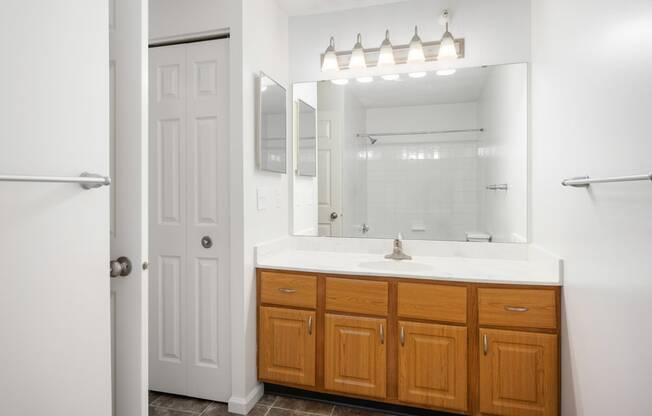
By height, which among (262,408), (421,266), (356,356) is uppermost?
(421,266)

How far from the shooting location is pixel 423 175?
251 centimetres

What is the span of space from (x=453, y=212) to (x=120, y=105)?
1.95 m

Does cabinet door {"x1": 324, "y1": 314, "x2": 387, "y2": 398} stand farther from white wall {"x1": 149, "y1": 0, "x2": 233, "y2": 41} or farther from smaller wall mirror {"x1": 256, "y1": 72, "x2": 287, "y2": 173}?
white wall {"x1": 149, "y1": 0, "x2": 233, "y2": 41}

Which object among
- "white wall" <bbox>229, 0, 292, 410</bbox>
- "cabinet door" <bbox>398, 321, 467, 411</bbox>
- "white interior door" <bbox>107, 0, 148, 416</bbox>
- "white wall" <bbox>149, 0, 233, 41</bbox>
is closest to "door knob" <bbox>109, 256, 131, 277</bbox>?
"white interior door" <bbox>107, 0, 148, 416</bbox>

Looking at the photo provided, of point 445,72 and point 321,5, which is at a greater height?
point 321,5

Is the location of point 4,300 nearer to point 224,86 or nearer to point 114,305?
point 114,305

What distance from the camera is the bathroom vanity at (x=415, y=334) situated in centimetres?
180

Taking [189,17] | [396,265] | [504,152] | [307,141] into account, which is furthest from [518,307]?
[189,17]

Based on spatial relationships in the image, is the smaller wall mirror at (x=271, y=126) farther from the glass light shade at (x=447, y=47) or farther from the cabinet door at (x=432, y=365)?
the cabinet door at (x=432, y=365)

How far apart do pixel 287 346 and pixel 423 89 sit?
183 centimetres

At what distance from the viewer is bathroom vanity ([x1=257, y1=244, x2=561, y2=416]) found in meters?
1.80

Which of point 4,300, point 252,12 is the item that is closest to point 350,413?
point 4,300

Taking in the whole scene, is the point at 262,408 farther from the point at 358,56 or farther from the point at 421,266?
the point at 358,56

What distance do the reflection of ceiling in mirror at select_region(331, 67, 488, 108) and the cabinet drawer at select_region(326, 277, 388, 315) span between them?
1242 millimetres
